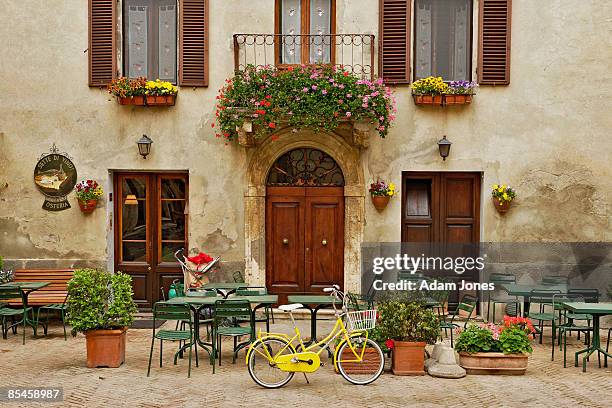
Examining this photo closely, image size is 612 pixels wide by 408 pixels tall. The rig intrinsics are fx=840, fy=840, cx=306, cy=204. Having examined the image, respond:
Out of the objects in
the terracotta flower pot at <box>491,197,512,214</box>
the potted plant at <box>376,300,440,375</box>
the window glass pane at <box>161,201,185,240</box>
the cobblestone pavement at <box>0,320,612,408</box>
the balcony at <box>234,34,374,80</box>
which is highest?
the balcony at <box>234,34,374,80</box>

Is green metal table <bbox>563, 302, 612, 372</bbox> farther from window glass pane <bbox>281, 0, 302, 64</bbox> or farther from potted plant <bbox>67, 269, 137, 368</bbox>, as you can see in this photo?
window glass pane <bbox>281, 0, 302, 64</bbox>

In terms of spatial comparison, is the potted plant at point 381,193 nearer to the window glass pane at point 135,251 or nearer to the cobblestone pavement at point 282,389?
the cobblestone pavement at point 282,389

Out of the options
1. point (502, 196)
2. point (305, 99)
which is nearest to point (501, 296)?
point (502, 196)

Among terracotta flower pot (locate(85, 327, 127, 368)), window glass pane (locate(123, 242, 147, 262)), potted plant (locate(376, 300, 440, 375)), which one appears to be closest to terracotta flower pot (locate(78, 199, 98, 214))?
window glass pane (locate(123, 242, 147, 262))

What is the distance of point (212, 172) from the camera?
46.0ft

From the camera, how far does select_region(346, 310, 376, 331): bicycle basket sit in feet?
33.3

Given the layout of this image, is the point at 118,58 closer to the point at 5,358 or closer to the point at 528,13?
the point at 5,358

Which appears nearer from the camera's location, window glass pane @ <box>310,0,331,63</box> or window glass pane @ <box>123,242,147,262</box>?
window glass pane @ <box>310,0,331,63</box>

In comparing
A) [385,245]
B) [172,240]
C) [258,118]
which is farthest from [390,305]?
[172,240]

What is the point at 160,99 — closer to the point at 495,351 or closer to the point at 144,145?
the point at 144,145

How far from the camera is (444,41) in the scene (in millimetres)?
13945

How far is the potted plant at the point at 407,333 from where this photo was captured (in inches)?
410

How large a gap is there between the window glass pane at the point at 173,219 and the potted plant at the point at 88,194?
111 cm

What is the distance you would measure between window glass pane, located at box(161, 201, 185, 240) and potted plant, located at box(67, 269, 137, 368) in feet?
12.0
